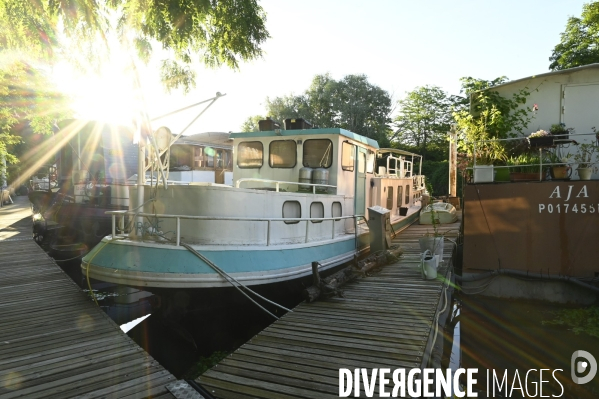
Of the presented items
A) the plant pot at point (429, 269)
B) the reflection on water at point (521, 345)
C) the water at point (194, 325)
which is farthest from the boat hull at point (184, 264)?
the reflection on water at point (521, 345)

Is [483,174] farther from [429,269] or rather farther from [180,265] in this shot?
[180,265]

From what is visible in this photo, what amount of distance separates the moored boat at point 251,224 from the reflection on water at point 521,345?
9.86 feet

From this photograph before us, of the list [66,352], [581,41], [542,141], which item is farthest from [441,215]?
[581,41]

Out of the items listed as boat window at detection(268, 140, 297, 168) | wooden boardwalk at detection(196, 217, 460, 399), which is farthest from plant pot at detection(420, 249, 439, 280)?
boat window at detection(268, 140, 297, 168)

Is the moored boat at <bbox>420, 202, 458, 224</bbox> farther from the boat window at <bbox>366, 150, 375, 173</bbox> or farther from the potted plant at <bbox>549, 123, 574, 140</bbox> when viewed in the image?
the potted plant at <bbox>549, 123, 574, 140</bbox>

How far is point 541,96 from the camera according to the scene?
1023 cm

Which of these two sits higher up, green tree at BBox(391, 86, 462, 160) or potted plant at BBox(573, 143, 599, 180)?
green tree at BBox(391, 86, 462, 160)

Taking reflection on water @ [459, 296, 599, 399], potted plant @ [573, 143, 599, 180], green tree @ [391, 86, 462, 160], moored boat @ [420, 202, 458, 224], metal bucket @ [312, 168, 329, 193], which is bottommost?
reflection on water @ [459, 296, 599, 399]

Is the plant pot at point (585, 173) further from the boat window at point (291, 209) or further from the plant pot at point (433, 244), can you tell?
the boat window at point (291, 209)

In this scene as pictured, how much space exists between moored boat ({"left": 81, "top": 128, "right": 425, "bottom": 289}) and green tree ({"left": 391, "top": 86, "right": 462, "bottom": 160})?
26.0 m

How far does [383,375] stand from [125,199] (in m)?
11.0

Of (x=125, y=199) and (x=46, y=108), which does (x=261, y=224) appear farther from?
(x=46, y=108)

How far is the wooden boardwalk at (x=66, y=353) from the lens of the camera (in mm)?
3650

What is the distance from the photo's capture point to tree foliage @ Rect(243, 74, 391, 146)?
37.3 meters
